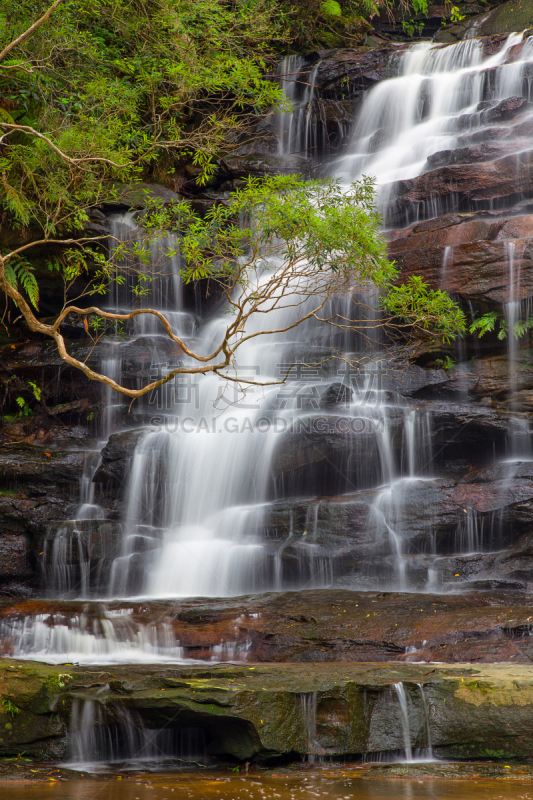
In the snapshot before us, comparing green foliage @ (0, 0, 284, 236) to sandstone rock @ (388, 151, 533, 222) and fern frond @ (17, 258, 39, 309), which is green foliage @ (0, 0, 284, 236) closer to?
fern frond @ (17, 258, 39, 309)

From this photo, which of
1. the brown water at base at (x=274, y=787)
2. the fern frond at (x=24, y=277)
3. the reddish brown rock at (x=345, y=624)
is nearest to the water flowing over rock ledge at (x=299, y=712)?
the brown water at base at (x=274, y=787)

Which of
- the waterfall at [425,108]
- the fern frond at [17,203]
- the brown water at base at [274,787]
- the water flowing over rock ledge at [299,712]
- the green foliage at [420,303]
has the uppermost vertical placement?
the waterfall at [425,108]

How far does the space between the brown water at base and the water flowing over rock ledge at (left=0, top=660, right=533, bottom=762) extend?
0.88 feet

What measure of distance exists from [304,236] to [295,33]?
13.3m

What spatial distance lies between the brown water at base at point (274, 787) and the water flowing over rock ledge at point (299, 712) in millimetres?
267

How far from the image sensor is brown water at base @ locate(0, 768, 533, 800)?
3840 mm

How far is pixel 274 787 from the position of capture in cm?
408

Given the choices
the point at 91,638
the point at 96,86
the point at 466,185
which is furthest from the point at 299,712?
the point at 466,185

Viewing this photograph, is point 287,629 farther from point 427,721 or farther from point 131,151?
point 131,151

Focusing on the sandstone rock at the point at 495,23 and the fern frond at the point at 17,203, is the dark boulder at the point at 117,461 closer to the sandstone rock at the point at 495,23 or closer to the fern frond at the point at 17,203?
the fern frond at the point at 17,203

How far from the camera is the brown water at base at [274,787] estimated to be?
3.84 m

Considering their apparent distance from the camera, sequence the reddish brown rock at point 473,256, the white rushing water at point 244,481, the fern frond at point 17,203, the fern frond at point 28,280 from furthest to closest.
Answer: the fern frond at point 28,280, the reddish brown rock at point 473,256, the fern frond at point 17,203, the white rushing water at point 244,481

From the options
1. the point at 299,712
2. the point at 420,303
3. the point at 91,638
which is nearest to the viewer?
the point at 299,712

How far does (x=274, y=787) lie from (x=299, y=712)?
0.61 m
